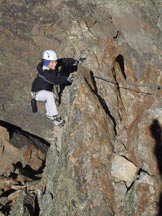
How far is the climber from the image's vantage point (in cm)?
1392

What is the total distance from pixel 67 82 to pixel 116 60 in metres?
3.64

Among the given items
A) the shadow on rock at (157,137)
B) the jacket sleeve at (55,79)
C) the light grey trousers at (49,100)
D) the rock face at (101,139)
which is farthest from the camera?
the light grey trousers at (49,100)

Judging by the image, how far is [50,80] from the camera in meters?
14.0

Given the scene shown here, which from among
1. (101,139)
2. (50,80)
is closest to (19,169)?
(50,80)

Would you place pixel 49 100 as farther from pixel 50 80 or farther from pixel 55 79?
pixel 55 79

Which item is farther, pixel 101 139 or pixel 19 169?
pixel 19 169

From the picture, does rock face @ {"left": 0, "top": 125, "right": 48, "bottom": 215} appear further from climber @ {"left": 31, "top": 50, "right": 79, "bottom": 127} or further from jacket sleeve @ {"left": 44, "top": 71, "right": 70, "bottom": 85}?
jacket sleeve @ {"left": 44, "top": 71, "right": 70, "bottom": 85}

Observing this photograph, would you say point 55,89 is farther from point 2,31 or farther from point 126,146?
point 2,31

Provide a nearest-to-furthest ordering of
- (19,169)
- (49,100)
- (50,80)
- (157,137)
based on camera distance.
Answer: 1. (157,137)
2. (50,80)
3. (49,100)
4. (19,169)

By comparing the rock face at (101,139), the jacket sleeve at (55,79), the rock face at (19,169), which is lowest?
the rock face at (19,169)

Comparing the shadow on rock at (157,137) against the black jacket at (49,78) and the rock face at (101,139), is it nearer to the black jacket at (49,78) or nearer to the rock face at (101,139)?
the rock face at (101,139)

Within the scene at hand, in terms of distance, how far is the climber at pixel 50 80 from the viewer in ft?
45.7

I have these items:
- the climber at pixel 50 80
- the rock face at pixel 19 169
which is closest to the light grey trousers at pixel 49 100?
the climber at pixel 50 80

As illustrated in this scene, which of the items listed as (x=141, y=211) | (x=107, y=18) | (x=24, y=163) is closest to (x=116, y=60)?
(x=24, y=163)
